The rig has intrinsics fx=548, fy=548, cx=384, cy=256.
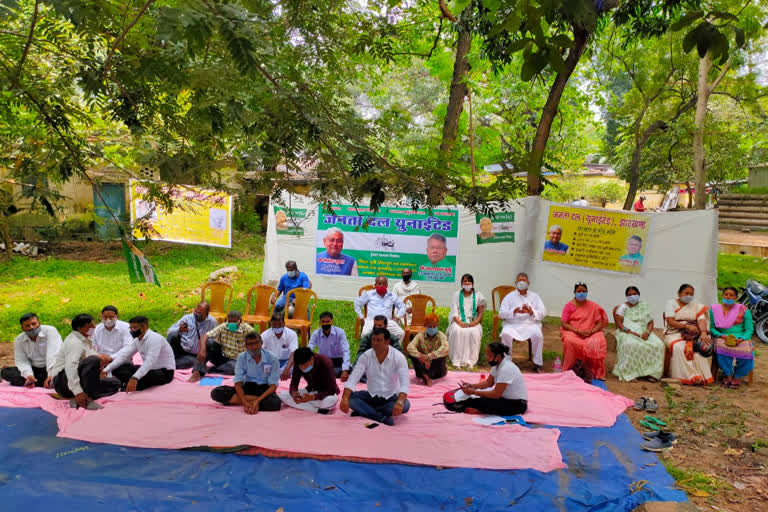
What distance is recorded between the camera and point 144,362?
18.7 feet

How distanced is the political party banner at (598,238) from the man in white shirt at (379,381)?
4.17m

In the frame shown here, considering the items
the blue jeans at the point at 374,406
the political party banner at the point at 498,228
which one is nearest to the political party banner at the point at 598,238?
the political party banner at the point at 498,228

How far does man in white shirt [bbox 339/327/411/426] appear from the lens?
5164mm

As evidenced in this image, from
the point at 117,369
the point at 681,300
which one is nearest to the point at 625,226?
the point at 681,300

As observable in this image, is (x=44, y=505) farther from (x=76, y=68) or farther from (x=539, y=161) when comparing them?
(x=539, y=161)

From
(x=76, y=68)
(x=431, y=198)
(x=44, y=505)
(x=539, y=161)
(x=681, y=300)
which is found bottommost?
(x=44, y=505)

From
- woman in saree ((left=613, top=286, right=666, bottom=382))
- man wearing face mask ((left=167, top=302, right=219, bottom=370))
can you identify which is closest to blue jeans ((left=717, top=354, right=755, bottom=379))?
woman in saree ((left=613, top=286, right=666, bottom=382))

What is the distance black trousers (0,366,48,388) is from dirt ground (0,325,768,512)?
109 cm

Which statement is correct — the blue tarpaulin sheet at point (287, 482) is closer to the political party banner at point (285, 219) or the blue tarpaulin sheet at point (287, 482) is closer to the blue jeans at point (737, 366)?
the blue jeans at point (737, 366)

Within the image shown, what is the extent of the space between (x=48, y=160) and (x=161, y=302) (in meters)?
5.59

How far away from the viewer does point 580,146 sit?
1695cm

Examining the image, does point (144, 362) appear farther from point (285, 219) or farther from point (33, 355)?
point (285, 219)

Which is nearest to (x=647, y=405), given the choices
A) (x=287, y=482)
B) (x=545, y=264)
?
(x=545, y=264)

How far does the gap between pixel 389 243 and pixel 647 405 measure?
445 centimetres
